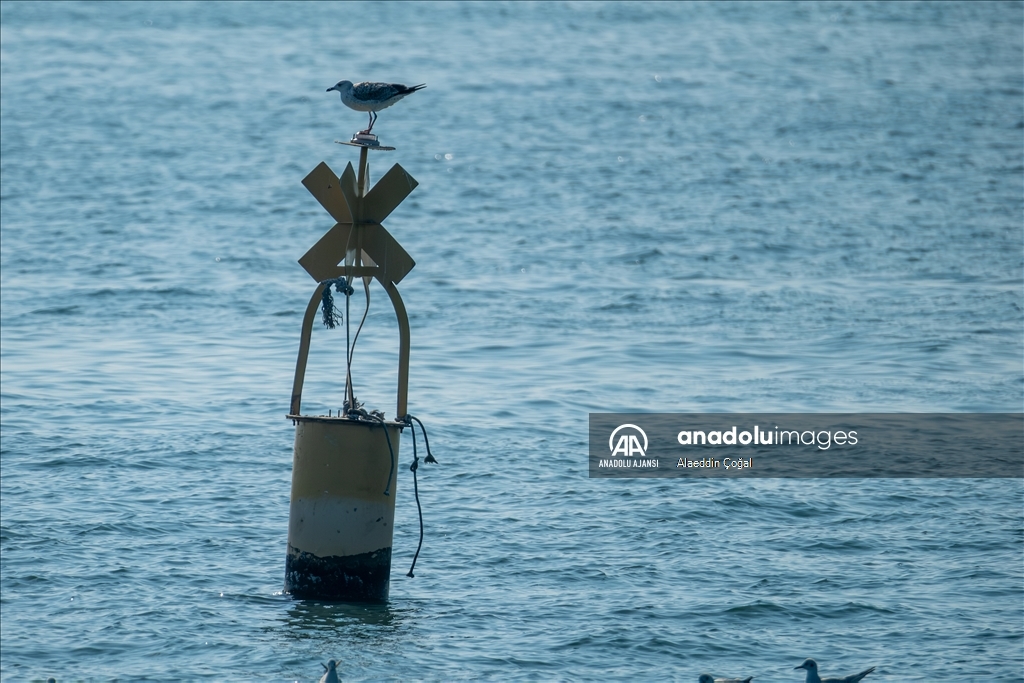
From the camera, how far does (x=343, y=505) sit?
31.6ft

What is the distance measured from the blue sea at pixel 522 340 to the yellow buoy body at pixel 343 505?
0.29m

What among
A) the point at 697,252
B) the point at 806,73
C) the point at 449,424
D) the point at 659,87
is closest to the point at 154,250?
the point at 697,252

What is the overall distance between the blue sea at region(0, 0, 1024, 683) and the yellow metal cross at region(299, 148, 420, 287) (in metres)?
2.24

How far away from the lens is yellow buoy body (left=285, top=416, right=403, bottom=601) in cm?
959

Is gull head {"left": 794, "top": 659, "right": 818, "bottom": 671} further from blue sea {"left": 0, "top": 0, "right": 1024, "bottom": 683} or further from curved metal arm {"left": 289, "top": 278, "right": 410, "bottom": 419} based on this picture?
curved metal arm {"left": 289, "top": 278, "right": 410, "bottom": 419}

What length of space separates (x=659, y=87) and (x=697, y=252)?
16420 millimetres

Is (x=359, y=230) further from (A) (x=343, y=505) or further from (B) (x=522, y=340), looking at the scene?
(B) (x=522, y=340)

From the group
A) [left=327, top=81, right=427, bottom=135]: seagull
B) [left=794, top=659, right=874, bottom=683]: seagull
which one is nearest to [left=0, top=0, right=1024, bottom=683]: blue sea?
[left=794, top=659, right=874, bottom=683]: seagull

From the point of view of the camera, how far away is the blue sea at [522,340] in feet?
33.6

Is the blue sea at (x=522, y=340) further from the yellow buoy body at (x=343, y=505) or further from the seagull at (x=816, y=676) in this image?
the seagull at (x=816, y=676)

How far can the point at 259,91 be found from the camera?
134ft

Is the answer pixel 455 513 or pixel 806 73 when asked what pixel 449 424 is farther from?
pixel 806 73

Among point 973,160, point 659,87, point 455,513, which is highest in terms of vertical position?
point 659,87

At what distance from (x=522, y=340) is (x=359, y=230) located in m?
9.24
